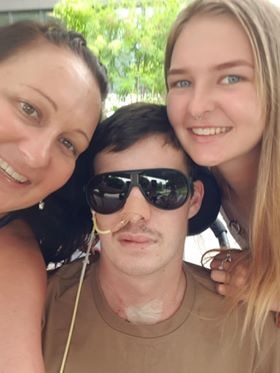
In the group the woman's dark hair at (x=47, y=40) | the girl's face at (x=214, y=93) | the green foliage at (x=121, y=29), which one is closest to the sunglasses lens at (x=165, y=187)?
the girl's face at (x=214, y=93)

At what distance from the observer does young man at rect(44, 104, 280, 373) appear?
1508 millimetres

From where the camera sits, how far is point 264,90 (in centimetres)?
155

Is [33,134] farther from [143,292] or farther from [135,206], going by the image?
[143,292]

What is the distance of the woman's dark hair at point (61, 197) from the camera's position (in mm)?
1452

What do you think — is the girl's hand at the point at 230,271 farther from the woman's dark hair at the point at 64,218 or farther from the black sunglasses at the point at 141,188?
the woman's dark hair at the point at 64,218

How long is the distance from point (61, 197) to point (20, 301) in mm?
530

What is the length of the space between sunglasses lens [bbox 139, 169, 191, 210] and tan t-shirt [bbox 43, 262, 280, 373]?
0.34 m

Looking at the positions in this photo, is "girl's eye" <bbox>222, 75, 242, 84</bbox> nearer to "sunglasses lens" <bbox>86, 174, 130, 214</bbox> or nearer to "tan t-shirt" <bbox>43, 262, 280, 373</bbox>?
"sunglasses lens" <bbox>86, 174, 130, 214</bbox>

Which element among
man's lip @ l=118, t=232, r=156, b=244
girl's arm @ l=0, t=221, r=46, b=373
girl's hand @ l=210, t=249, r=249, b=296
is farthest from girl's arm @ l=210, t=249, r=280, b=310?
girl's arm @ l=0, t=221, r=46, b=373

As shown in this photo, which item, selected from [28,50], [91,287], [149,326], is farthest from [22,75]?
[149,326]

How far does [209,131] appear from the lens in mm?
1605

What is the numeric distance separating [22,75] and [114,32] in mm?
4729

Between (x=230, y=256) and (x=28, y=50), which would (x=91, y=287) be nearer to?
(x=230, y=256)

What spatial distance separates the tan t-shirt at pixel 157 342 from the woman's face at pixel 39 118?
410 mm
